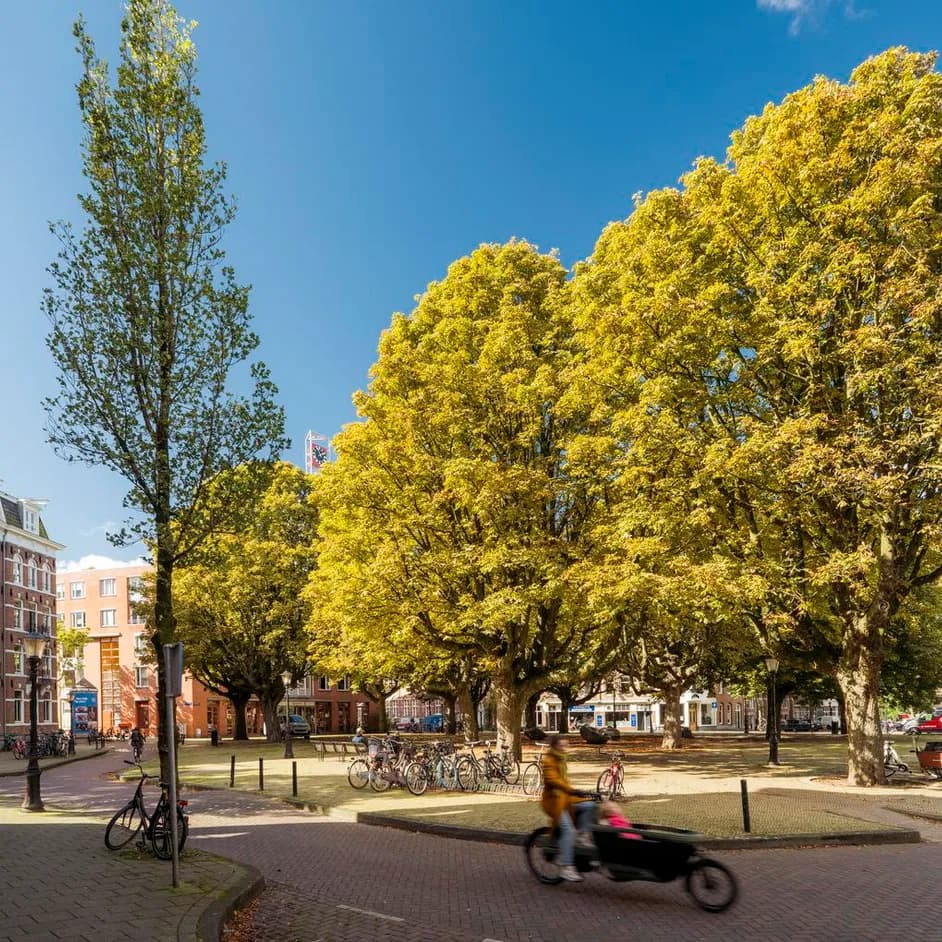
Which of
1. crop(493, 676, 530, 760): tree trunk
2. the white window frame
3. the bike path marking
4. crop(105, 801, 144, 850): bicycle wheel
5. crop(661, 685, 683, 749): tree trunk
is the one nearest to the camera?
the bike path marking

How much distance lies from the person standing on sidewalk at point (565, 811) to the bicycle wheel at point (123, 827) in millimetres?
6317

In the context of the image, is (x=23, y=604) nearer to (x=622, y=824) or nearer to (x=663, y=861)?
(x=622, y=824)

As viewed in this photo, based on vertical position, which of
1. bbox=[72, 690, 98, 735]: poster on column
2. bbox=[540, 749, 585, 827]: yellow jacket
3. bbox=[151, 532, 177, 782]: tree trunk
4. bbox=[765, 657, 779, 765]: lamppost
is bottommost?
bbox=[72, 690, 98, 735]: poster on column

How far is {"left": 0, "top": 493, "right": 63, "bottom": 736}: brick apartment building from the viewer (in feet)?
177

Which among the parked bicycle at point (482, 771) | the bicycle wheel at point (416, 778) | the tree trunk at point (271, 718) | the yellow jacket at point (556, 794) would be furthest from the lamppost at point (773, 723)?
the tree trunk at point (271, 718)

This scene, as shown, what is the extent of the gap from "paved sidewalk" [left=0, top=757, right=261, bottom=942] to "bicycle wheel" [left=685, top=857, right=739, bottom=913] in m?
5.13

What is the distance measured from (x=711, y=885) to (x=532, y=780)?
12505 millimetres

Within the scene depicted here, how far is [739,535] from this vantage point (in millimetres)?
22250

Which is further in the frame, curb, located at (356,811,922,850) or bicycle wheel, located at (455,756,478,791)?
bicycle wheel, located at (455,756,478,791)

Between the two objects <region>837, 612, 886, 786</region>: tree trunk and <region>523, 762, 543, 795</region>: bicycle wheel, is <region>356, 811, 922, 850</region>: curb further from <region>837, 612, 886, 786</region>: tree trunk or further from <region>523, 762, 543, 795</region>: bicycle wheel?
<region>837, 612, 886, 786</region>: tree trunk

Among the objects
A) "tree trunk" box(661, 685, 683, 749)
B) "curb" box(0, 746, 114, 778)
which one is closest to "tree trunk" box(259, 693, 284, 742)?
"curb" box(0, 746, 114, 778)

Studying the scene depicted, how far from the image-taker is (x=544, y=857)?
10641 millimetres

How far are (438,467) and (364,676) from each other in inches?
939

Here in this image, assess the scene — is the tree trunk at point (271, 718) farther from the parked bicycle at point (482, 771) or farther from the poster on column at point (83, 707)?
the parked bicycle at point (482, 771)
